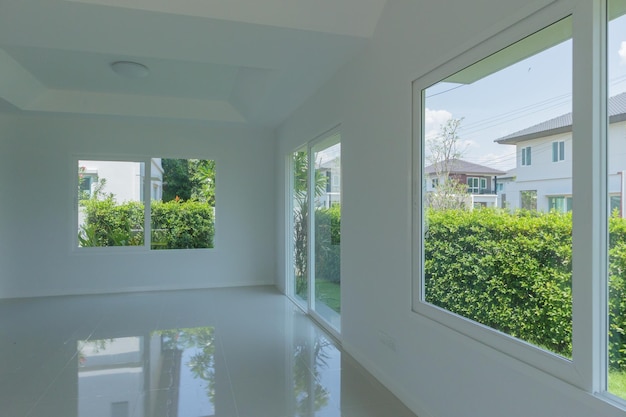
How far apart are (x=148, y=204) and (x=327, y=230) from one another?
3.40 meters

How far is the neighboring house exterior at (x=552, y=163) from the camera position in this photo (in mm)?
1485

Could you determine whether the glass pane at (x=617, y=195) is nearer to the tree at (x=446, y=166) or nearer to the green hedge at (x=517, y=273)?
the green hedge at (x=517, y=273)

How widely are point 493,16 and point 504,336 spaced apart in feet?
5.09

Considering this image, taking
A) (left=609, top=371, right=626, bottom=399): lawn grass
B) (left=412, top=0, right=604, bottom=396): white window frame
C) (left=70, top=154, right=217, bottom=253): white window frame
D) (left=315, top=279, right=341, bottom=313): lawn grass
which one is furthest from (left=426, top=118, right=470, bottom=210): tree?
(left=70, top=154, right=217, bottom=253): white window frame

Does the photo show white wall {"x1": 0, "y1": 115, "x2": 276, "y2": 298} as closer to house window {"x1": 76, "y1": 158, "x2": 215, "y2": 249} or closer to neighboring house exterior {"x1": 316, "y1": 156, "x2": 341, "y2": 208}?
house window {"x1": 76, "y1": 158, "x2": 215, "y2": 249}

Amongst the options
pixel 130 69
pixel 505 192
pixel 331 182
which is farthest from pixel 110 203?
pixel 505 192

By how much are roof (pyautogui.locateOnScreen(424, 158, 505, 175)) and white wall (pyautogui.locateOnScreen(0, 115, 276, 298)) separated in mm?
4641

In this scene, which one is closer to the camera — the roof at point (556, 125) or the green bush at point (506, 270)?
the roof at point (556, 125)

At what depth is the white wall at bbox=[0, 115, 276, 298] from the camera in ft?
19.5

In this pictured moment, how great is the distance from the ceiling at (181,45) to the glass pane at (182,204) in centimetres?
150

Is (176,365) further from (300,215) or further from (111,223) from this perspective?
(111,223)

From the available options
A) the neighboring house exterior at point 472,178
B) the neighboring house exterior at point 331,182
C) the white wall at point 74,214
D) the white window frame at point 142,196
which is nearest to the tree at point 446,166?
the neighboring house exterior at point 472,178

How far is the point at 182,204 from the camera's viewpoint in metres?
6.68

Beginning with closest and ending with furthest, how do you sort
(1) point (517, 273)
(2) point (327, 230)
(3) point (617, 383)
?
(3) point (617, 383) → (1) point (517, 273) → (2) point (327, 230)
